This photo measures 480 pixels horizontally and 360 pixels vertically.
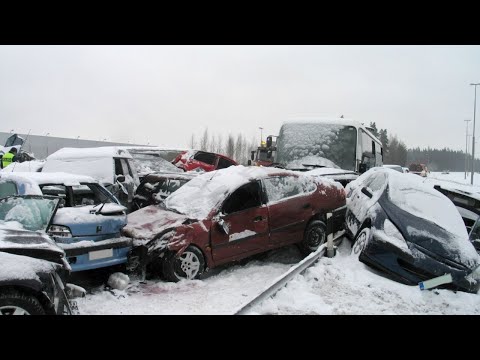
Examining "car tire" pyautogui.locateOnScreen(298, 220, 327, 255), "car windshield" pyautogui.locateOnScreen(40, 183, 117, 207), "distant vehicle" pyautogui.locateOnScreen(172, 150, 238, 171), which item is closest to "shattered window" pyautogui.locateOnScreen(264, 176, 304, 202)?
"car tire" pyautogui.locateOnScreen(298, 220, 327, 255)

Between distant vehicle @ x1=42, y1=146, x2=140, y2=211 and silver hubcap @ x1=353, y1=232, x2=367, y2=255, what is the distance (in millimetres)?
4947

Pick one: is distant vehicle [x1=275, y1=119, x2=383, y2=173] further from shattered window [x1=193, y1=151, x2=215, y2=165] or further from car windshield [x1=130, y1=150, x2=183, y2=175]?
car windshield [x1=130, y1=150, x2=183, y2=175]

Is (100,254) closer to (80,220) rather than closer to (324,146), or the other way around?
(80,220)

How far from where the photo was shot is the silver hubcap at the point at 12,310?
301 centimetres

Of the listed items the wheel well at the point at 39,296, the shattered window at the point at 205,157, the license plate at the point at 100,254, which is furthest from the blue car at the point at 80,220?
the shattered window at the point at 205,157

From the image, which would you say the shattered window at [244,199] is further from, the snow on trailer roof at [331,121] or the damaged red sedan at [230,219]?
the snow on trailer roof at [331,121]

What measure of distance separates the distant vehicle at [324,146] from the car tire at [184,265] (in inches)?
233

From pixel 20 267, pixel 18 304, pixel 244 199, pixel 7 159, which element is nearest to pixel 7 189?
pixel 20 267

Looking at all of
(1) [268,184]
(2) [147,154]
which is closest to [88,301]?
(1) [268,184]

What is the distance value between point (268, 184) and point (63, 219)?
11.5 feet

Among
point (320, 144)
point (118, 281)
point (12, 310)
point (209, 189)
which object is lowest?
point (118, 281)

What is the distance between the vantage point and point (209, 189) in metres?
7.24

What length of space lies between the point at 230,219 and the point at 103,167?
354 centimetres
